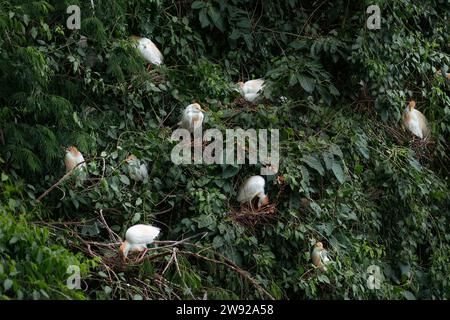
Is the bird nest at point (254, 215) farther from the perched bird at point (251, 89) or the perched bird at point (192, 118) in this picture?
the perched bird at point (251, 89)

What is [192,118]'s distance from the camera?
5.25m

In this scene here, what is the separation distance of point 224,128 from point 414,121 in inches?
56.5

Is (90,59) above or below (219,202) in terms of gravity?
above

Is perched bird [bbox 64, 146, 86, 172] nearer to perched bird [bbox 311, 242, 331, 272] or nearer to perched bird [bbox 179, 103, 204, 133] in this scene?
perched bird [bbox 179, 103, 204, 133]

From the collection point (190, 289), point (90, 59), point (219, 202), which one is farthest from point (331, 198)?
point (90, 59)

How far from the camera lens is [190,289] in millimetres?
4484

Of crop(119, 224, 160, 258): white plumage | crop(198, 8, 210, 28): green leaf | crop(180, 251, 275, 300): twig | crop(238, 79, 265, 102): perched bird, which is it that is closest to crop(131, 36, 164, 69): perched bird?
crop(198, 8, 210, 28): green leaf

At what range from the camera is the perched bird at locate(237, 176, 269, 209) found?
5082mm

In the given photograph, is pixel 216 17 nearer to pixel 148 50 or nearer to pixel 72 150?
pixel 148 50

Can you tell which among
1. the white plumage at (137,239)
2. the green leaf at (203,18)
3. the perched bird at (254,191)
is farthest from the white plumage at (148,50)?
the white plumage at (137,239)

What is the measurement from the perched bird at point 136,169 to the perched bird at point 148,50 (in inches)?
31.2

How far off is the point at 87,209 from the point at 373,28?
2180mm

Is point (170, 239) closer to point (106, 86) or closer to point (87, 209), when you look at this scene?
point (87, 209)
